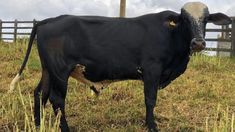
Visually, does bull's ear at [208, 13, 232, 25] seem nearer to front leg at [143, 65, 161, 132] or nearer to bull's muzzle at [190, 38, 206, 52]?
bull's muzzle at [190, 38, 206, 52]

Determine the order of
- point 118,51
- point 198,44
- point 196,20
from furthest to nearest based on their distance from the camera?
1. point 118,51
2. point 196,20
3. point 198,44

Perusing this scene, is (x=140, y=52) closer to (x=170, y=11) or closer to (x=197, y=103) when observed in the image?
(x=170, y=11)

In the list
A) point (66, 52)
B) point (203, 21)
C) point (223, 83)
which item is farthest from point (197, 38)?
point (223, 83)

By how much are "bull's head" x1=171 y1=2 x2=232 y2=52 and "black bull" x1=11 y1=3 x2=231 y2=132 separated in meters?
0.01

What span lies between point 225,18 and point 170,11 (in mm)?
818

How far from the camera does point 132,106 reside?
25.6 ft

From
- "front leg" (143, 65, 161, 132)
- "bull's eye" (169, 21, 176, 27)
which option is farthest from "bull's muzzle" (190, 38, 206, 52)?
"front leg" (143, 65, 161, 132)

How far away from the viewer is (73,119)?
23.2 ft

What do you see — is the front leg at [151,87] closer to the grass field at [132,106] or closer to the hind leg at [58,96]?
the grass field at [132,106]

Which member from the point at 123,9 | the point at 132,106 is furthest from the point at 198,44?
the point at 123,9

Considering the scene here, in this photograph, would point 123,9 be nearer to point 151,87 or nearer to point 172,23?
point 172,23

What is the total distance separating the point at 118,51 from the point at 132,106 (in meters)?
1.60

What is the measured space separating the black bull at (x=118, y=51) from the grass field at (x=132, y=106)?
1.57 feet

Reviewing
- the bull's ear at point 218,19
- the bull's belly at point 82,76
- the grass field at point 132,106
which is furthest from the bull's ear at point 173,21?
the grass field at point 132,106
